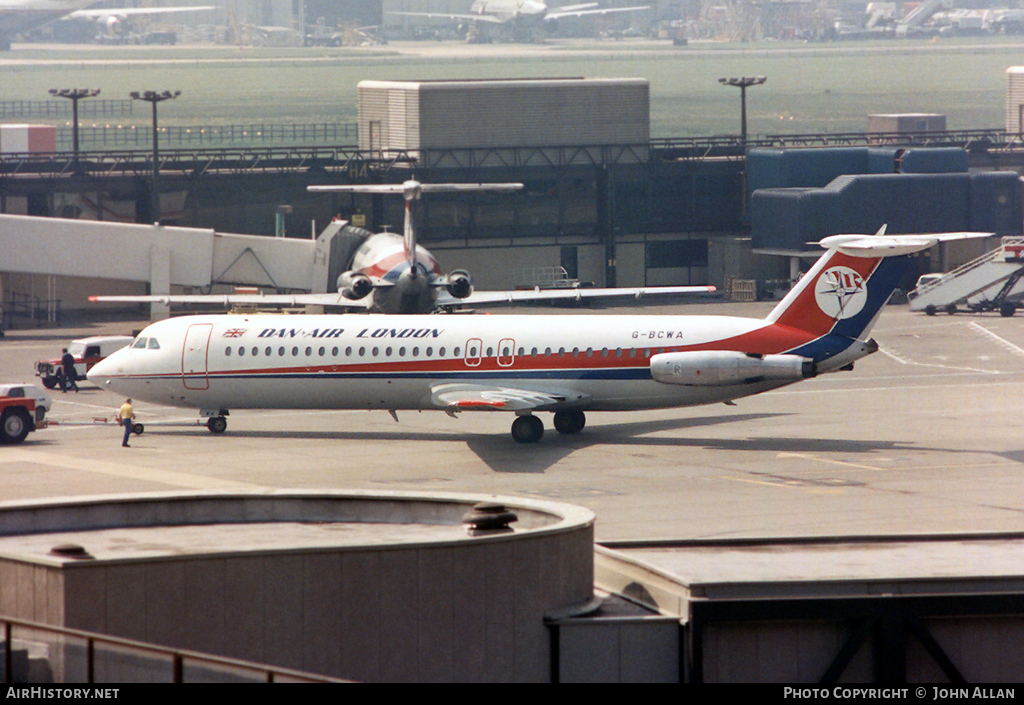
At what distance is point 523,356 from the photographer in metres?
44.1

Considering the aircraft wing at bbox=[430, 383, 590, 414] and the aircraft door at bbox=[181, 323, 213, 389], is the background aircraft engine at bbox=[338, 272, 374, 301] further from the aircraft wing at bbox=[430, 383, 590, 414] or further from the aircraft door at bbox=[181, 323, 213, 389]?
the aircraft wing at bbox=[430, 383, 590, 414]

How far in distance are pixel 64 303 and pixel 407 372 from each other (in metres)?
43.2

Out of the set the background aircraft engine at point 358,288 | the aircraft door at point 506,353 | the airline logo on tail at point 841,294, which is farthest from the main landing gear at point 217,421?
the background aircraft engine at point 358,288

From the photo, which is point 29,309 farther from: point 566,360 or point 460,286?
point 566,360

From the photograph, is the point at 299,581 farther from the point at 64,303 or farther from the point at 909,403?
the point at 64,303

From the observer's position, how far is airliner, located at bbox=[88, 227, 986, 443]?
42.6m

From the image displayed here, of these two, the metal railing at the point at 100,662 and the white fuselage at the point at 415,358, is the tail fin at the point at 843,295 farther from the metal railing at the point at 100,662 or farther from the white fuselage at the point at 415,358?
the metal railing at the point at 100,662

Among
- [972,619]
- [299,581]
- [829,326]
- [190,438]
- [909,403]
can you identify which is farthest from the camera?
[909,403]

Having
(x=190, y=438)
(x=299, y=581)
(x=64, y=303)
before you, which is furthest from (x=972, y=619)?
(x=64, y=303)

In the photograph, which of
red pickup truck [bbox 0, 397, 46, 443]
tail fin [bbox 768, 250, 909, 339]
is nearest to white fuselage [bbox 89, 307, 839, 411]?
tail fin [bbox 768, 250, 909, 339]

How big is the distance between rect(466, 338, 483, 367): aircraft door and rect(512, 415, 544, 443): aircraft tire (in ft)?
7.01

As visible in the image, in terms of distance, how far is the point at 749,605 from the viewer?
19547 mm

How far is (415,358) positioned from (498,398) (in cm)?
308

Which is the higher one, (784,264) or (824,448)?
(784,264)
